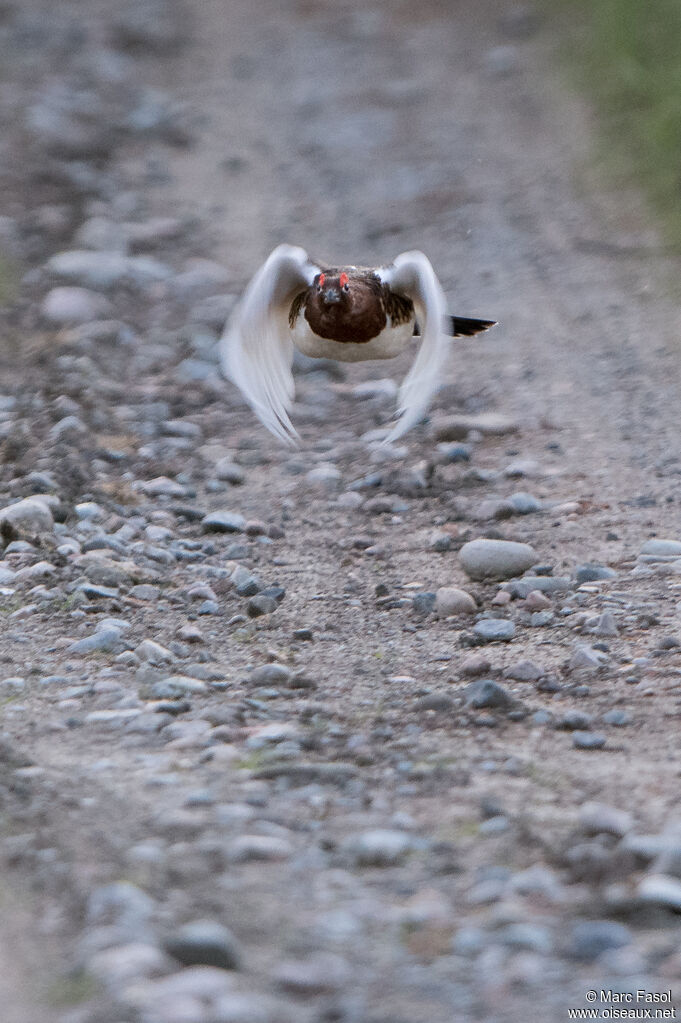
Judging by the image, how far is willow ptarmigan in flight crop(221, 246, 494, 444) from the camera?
4680 mm

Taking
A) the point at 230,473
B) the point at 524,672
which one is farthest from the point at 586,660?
the point at 230,473

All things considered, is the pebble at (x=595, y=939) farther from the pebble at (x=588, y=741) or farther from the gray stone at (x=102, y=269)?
the gray stone at (x=102, y=269)

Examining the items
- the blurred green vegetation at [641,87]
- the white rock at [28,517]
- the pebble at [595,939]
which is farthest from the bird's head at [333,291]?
the blurred green vegetation at [641,87]

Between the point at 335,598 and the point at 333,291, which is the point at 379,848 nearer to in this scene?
the point at 335,598

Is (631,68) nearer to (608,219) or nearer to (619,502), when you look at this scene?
(608,219)

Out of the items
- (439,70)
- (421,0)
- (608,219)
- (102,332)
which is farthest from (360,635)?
(421,0)

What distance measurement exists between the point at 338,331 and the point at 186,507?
89 cm

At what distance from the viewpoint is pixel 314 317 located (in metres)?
4.89

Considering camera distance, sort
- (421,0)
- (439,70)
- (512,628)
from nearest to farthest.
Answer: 1. (512,628)
2. (439,70)
3. (421,0)

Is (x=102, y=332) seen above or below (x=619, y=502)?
above

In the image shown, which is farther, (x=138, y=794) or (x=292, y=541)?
(x=292, y=541)

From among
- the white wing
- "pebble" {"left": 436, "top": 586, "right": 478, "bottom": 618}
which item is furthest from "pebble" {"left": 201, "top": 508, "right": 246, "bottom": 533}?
"pebble" {"left": 436, "top": 586, "right": 478, "bottom": 618}

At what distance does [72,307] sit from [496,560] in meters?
3.26

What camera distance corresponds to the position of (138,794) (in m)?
3.00
